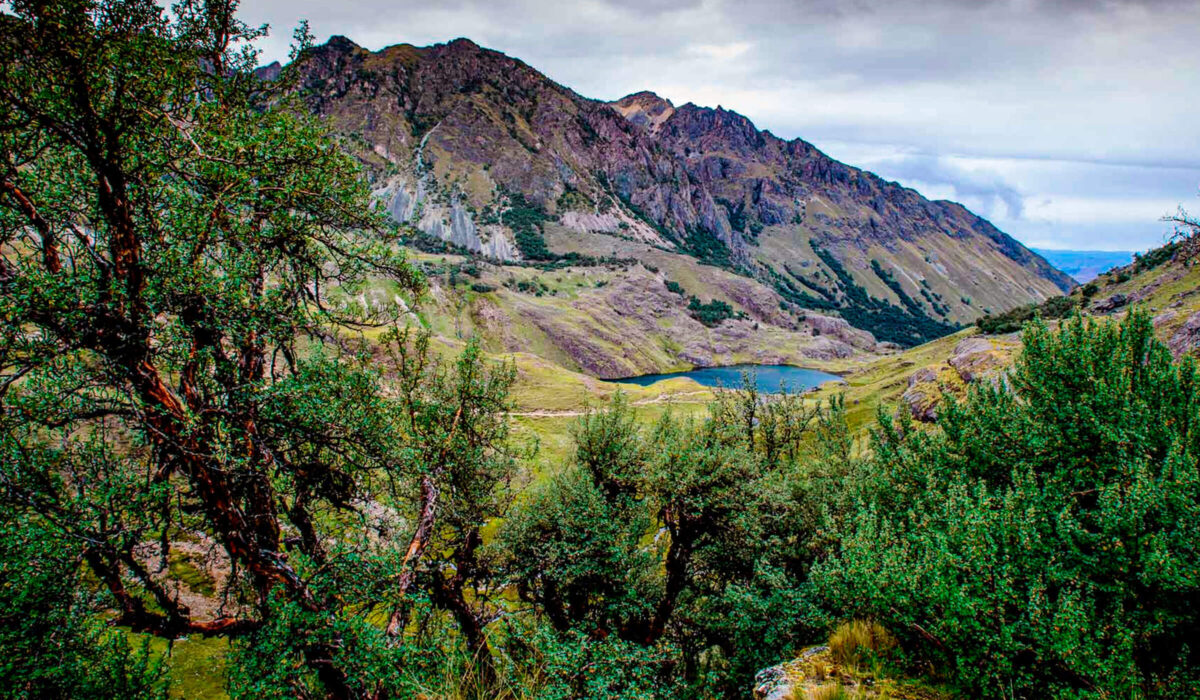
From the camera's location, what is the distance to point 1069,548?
431 inches

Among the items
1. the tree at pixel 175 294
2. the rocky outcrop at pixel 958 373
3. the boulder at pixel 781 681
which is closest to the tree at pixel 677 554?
the boulder at pixel 781 681

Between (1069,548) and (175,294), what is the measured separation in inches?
734

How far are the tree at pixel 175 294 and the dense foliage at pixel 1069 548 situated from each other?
12.2m

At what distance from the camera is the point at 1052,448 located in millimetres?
14359

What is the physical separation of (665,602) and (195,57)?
79.0 feet

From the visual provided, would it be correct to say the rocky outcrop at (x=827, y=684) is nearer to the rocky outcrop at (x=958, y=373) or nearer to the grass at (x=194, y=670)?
the grass at (x=194, y=670)

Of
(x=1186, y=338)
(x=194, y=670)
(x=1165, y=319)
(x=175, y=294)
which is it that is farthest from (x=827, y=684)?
(x=1165, y=319)

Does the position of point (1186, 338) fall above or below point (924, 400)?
above

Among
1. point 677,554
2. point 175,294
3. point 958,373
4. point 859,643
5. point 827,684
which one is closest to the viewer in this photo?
point 175,294

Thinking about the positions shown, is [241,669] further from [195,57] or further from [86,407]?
[195,57]

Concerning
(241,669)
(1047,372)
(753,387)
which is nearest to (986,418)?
(1047,372)

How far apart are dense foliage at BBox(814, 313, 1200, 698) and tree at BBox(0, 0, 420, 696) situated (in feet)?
40.2

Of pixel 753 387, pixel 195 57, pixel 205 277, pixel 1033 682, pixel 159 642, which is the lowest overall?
pixel 159 642

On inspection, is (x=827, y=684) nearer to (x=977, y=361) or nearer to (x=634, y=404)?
(x=977, y=361)
